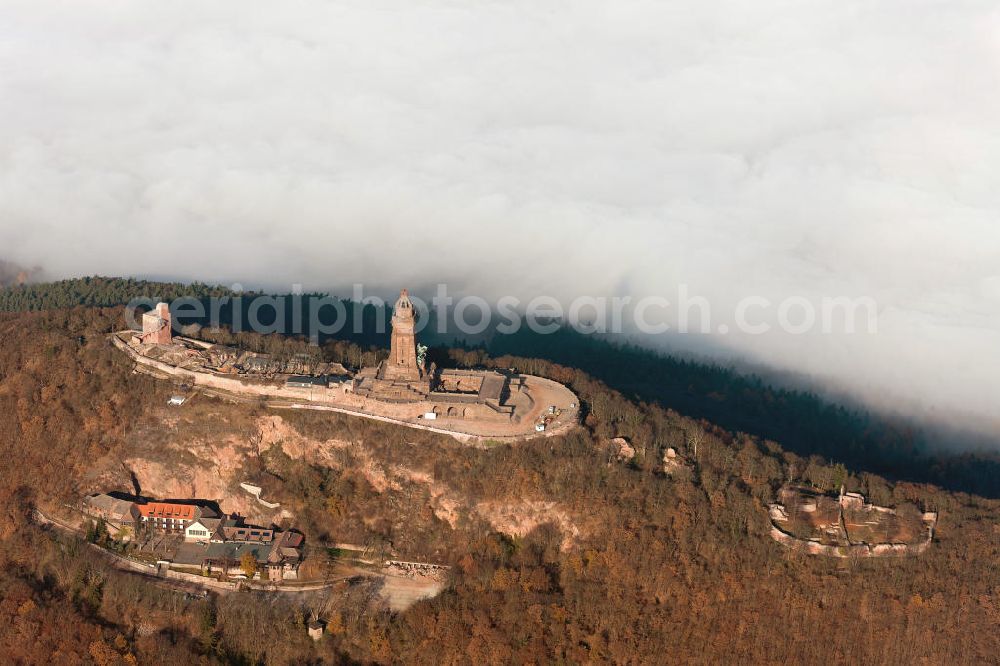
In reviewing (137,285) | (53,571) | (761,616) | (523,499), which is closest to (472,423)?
(523,499)

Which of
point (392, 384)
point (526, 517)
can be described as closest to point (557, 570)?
point (526, 517)

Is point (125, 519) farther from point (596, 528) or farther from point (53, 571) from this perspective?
point (596, 528)

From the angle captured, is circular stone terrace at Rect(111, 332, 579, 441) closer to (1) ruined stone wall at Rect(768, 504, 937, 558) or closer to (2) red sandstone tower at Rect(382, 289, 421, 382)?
(2) red sandstone tower at Rect(382, 289, 421, 382)

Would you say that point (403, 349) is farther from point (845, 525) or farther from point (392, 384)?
point (845, 525)

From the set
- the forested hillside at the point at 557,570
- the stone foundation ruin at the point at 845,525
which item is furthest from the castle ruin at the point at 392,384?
the stone foundation ruin at the point at 845,525

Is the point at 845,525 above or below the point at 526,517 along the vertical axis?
above

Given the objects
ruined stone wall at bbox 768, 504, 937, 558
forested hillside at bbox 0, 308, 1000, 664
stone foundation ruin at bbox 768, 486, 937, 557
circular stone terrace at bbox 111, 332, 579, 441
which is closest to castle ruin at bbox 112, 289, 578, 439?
circular stone terrace at bbox 111, 332, 579, 441

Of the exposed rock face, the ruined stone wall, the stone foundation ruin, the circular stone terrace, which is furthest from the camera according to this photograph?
the circular stone terrace
